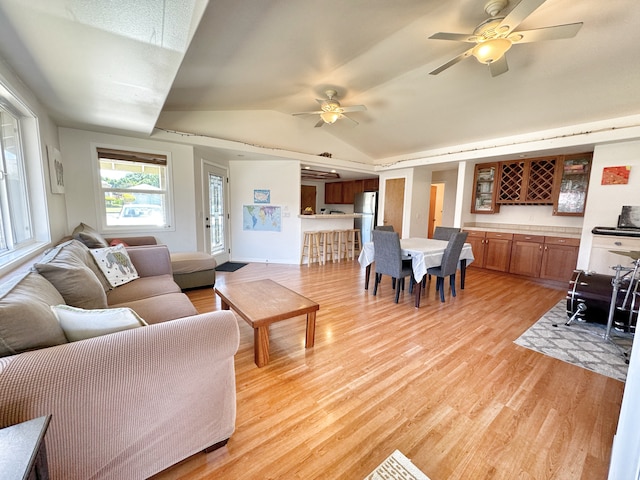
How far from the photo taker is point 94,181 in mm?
3578

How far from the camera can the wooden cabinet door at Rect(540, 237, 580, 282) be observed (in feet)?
13.1

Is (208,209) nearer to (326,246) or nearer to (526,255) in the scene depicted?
(326,246)

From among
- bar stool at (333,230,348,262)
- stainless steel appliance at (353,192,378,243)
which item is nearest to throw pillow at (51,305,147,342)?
bar stool at (333,230,348,262)

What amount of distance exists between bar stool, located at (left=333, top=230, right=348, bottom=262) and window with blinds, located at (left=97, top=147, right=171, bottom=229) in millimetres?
3374

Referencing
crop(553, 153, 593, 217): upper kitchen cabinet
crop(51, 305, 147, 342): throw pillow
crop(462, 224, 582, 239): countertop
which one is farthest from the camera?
crop(462, 224, 582, 239): countertop

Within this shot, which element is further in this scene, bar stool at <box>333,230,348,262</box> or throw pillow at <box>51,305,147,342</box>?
bar stool at <box>333,230,348,262</box>

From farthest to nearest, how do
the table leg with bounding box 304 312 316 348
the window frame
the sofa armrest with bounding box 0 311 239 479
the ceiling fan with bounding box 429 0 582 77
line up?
1. the window frame
2. the table leg with bounding box 304 312 316 348
3. the ceiling fan with bounding box 429 0 582 77
4. the sofa armrest with bounding box 0 311 239 479

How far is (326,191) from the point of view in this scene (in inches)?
345

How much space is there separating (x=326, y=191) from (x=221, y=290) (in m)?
6.78

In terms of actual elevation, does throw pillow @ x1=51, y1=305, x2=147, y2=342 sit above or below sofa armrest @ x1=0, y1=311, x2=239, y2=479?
above

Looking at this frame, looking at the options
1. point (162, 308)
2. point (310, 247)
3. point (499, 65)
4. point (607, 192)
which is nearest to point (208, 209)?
point (310, 247)

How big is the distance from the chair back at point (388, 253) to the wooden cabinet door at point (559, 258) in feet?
9.69

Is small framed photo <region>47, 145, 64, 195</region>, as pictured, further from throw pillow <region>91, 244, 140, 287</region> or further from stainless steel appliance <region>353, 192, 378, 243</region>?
stainless steel appliance <region>353, 192, 378, 243</region>

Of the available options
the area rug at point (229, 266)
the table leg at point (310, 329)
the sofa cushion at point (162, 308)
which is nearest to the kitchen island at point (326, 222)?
the area rug at point (229, 266)
